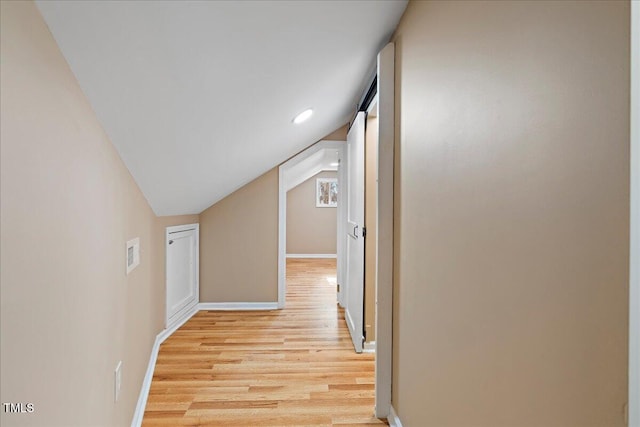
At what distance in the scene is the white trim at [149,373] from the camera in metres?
1.64

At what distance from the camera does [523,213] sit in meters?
0.68

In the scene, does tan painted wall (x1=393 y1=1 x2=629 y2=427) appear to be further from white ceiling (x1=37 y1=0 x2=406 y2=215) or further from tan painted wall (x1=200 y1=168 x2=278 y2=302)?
tan painted wall (x1=200 y1=168 x2=278 y2=302)

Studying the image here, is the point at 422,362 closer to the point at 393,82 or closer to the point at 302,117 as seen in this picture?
the point at 393,82

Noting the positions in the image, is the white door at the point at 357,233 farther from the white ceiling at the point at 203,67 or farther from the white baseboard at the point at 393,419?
the white baseboard at the point at 393,419

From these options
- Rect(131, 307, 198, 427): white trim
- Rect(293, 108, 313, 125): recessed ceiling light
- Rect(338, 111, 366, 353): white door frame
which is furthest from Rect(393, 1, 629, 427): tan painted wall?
Rect(131, 307, 198, 427): white trim

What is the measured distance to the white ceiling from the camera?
93 centimetres

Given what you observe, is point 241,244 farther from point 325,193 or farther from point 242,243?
point 325,193

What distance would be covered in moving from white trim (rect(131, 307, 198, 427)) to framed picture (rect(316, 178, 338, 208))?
13.9ft

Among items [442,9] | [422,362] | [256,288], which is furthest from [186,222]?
[442,9]

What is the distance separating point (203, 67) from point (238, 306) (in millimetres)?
2712

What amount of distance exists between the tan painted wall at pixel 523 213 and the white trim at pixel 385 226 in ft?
1.24

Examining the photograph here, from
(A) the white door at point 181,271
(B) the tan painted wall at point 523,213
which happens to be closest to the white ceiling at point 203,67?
(B) the tan painted wall at point 523,213

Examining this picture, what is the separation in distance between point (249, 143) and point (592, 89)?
192 centimetres

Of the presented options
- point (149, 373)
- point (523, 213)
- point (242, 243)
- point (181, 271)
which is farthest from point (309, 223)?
point (523, 213)
